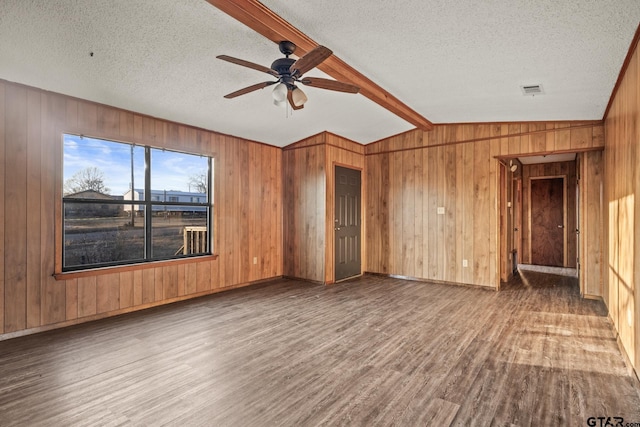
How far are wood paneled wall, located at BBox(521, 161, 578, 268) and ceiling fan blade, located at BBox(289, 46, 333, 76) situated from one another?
730 cm

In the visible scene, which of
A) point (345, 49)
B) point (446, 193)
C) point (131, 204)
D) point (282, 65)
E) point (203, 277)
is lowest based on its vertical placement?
point (203, 277)

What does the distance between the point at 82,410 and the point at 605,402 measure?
3.36 m

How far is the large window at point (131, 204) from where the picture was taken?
378cm

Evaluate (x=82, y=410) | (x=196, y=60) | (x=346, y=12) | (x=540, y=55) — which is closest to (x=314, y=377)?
(x=82, y=410)

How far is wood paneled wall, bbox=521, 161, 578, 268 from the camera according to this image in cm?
738

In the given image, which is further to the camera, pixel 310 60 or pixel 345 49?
pixel 345 49

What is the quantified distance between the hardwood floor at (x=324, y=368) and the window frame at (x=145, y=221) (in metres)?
0.61

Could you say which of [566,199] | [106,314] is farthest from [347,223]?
[566,199]

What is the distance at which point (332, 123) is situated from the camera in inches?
209

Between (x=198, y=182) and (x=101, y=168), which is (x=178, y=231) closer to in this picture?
(x=198, y=182)

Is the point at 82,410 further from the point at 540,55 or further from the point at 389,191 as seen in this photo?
the point at 389,191

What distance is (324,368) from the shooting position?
103 inches

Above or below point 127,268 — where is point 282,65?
above

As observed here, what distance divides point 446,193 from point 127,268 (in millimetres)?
4981
